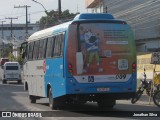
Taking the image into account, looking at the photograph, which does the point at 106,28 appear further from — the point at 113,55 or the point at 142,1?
the point at 142,1

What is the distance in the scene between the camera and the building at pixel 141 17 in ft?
174

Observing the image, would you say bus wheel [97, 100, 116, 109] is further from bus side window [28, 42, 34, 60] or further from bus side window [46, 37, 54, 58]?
bus side window [28, 42, 34, 60]

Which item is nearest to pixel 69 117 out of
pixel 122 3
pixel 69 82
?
pixel 69 82

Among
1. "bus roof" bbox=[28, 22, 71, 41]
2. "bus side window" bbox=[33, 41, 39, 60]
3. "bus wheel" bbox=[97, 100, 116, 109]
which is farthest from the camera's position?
"bus side window" bbox=[33, 41, 39, 60]

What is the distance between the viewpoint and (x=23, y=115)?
16828 millimetres

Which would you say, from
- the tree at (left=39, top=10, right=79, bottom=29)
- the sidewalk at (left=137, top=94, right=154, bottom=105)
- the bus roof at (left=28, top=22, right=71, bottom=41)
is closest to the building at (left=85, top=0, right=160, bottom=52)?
the tree at (left=39, top=10, right=79, bottom=29)

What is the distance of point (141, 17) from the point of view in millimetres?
52844

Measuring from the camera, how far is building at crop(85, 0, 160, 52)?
52906mm

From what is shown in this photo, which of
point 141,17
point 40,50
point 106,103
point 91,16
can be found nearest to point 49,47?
point 40,50

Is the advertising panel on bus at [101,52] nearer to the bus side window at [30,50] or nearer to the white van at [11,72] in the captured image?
the bus side window at [30,50]

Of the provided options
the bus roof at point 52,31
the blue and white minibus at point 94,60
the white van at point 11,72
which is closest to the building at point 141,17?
the white van at point 11,72

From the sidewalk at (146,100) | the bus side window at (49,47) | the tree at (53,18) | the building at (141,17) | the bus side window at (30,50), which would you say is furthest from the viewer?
the tree at (53,18)

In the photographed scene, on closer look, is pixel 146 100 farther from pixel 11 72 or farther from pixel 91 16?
pixel 11 72

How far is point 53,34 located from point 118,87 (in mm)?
3472
